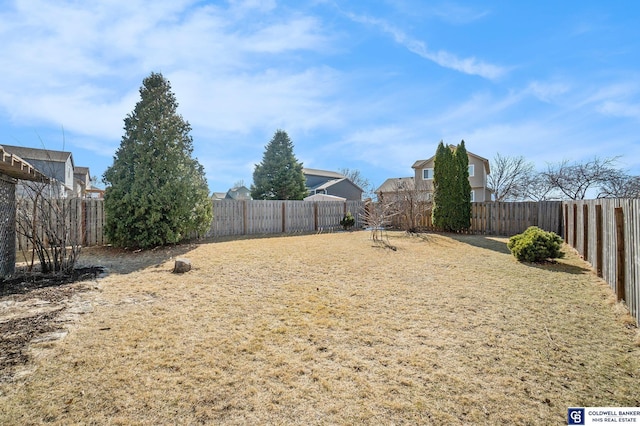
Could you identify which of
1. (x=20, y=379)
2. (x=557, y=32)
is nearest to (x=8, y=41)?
(x=20, y=379)

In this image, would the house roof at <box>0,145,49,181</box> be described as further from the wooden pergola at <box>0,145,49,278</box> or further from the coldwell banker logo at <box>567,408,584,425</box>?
the coldwell banker logo at <box>567,408,584,425</box>

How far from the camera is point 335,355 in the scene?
8.96 feet

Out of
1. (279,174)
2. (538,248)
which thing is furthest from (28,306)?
(279,174)

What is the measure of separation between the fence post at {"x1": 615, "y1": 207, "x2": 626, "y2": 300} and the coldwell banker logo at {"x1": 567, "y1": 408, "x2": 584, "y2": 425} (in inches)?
124

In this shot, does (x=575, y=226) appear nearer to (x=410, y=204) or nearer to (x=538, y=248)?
(x=538, y=248)

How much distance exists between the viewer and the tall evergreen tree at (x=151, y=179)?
28.2 ft

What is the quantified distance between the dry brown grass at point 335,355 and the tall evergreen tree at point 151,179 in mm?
3758

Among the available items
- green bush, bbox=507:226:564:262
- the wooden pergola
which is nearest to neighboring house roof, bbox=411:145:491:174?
green bush, bbox=507:226:564:262

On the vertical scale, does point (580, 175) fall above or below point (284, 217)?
above

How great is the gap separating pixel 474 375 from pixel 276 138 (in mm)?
22858

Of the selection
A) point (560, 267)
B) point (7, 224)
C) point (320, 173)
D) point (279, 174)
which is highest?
point (320, 173)

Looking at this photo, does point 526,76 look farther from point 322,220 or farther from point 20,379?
point 20,379

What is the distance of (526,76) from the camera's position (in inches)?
344

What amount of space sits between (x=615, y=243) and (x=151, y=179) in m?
10.6
